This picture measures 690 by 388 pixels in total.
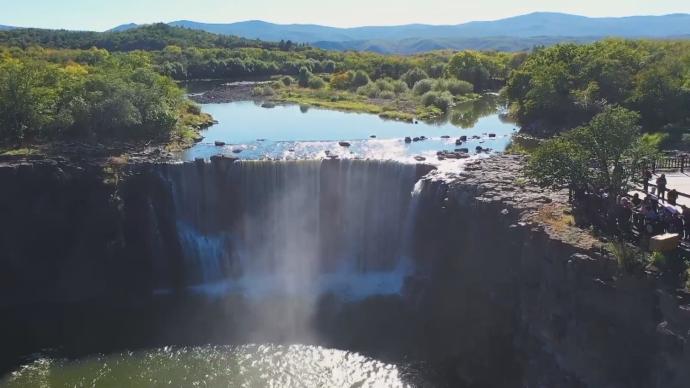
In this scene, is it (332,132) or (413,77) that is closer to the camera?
(332,132)

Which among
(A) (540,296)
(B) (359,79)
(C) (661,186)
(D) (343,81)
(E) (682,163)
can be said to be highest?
(B) (359,79)

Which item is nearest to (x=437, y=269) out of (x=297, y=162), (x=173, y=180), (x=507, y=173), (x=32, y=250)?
(x=507, y=173)

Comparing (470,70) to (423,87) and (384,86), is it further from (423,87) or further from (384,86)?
(384,86)

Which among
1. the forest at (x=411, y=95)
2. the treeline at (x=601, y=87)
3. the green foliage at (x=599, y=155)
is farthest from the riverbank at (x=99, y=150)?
the treeline at (x=601, y=87)

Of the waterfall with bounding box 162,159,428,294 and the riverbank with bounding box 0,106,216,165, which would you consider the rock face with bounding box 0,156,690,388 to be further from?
the riverbank with bounding box 0,106,216,165

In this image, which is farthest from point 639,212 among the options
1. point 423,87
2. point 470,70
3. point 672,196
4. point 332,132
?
point 470,70

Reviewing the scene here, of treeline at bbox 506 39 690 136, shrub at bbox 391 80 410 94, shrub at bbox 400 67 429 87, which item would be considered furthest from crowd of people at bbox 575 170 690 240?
shrub at bbox 400 67 429 87

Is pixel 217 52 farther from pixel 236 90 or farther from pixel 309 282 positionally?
pixel 309 282
